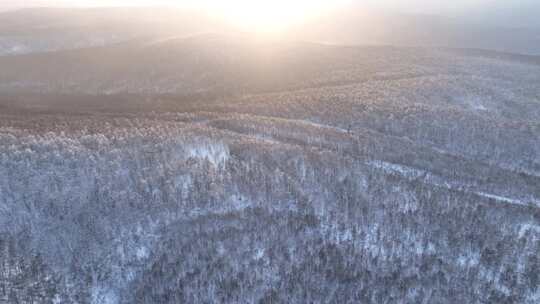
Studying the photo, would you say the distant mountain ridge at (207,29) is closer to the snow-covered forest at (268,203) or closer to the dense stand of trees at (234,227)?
the snow-covered forest at (268,203)

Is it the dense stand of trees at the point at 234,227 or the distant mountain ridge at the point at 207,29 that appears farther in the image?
the distant mountain ridge at the point at 207,29

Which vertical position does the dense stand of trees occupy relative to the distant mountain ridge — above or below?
below

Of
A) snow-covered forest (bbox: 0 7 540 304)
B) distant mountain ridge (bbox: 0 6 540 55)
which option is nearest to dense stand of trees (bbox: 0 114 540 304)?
snow-covered forest (bbox: 0 7 540 304)

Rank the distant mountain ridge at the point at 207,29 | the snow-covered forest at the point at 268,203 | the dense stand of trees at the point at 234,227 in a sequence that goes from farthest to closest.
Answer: the distant mountain ridge at the point at 207,29
the snow-covered forest at the point at 268,203
the dense stand of trees at the point at 234,227

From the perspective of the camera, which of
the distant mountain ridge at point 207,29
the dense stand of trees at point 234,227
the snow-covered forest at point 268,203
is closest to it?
the dense stand of trees at point 234,227

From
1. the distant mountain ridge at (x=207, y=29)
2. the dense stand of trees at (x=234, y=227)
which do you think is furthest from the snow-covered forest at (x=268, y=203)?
the distant mountain ridge at (x=207, y=29)

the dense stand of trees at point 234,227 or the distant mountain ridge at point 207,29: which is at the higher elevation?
the distant mountain ridge at point 207,29

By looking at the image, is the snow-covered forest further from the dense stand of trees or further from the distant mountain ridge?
the distant mountain ridge

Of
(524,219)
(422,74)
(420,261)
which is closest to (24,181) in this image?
(420,261)

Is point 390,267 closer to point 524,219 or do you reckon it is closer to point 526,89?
point 524,219

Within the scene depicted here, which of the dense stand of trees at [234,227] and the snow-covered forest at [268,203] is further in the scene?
the snow-covered forest at [268,203]

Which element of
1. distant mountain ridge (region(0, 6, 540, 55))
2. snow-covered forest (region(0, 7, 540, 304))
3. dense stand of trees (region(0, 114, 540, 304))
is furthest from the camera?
distant mountain ridge (region(0, 6, 540, 55))
